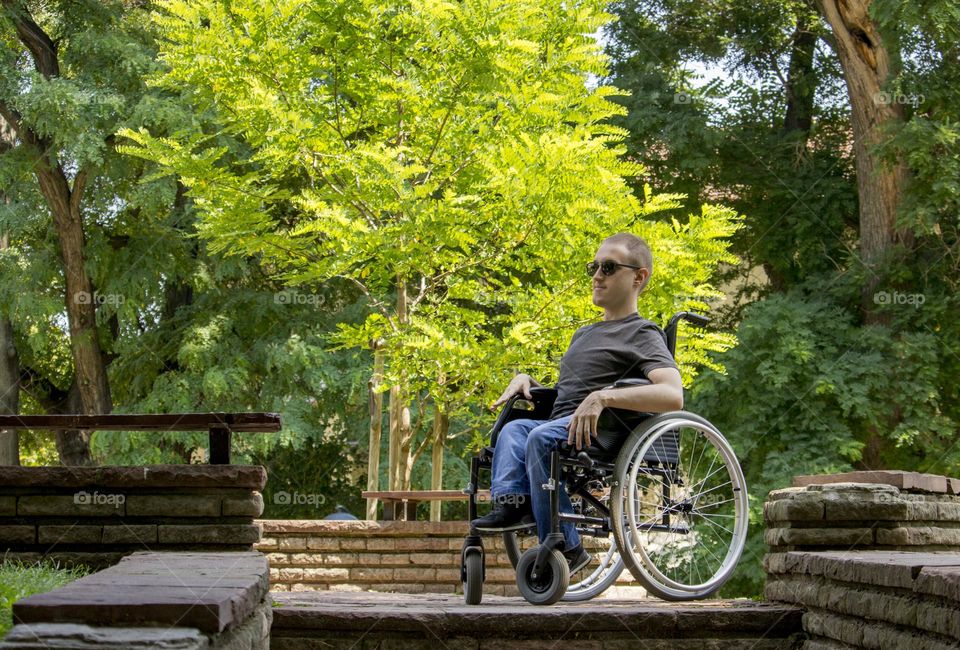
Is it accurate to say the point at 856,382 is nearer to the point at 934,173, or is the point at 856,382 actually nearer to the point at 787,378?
the point at 787,378

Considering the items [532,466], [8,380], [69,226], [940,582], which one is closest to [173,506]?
[532,466]

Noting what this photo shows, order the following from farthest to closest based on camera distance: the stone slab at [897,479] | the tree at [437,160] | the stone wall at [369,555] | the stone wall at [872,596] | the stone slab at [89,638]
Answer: the tree at [437,160] < the stone wall at [369,555] < the stone slab at [897,479] < the stone wall at [872,596] < the stone slab at [89,638]

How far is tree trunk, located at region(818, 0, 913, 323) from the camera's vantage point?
1177cm

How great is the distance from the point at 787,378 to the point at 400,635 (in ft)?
28.9

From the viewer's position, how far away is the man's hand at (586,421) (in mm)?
3592

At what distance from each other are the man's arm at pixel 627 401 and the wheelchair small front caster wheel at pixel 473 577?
551mm

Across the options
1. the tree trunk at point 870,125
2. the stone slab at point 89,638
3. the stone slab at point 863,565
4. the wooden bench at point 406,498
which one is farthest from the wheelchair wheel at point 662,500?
the tree trunk at point 870,125

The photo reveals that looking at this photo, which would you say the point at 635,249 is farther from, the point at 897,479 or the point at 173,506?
the point at 173,506

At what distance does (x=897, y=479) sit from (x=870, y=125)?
8.33 meters

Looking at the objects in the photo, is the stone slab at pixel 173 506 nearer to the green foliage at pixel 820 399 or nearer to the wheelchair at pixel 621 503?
the wheelchair at pixel 621 503

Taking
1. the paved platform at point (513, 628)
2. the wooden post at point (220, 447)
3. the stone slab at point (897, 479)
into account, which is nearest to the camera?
the paved platform at point (513, 628)

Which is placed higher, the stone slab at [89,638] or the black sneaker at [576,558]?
the stone slab at [89,638]

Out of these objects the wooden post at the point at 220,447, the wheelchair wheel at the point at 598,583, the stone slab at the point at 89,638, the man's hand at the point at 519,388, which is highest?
the man's hand at the point at 519,388

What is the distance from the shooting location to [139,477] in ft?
12.8
